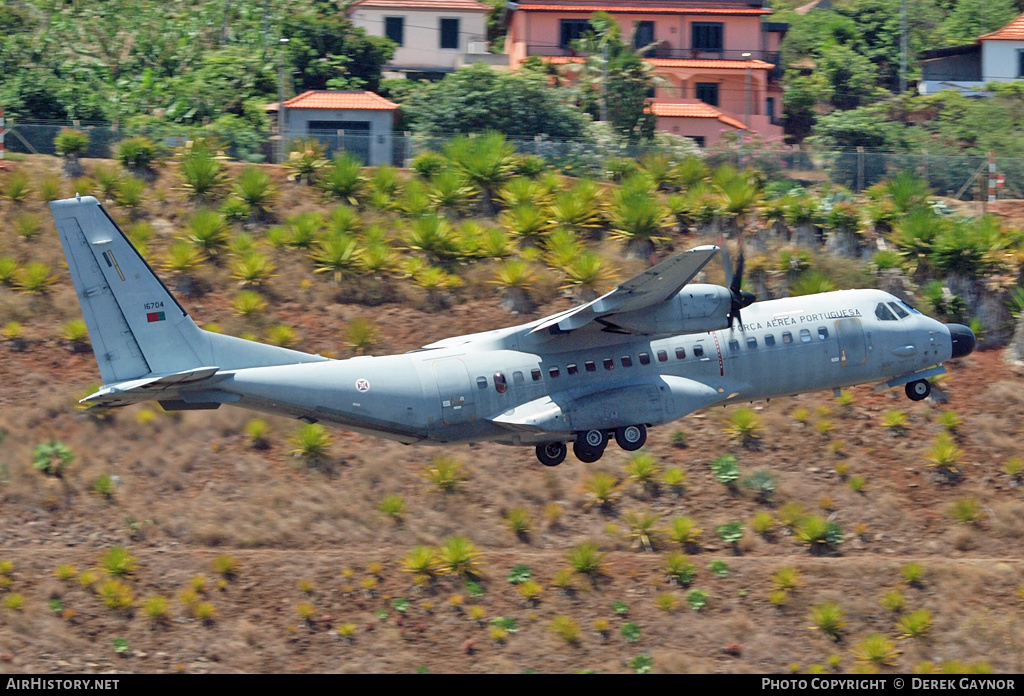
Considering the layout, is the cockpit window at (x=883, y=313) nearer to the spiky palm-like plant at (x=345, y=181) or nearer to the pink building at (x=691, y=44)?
the spiky palm-like plant at (x=345, y=181)

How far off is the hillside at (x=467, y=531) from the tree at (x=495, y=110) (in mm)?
16952

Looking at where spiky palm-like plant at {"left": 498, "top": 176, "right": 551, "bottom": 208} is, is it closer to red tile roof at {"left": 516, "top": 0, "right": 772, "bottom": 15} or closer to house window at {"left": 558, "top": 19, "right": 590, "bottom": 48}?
house window at {"left": 558, "top": 19, "right": 590, "bottom": 48}

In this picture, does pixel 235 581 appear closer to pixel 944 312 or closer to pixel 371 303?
pixel 371 303

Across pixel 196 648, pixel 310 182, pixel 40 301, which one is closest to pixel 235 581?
pixel 196 648

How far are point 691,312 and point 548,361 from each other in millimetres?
3366

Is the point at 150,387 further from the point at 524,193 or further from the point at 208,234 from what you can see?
the point at 524,193

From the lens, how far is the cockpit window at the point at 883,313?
28.9 meters

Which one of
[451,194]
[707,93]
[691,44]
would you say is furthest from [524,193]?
[691,44]

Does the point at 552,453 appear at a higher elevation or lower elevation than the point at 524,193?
lower

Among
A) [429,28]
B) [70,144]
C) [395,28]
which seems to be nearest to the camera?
[70,144]

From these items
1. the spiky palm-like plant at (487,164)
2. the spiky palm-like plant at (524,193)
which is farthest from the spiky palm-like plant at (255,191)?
the spiky palm-like plant at (524,193)

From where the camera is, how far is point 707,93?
218ft

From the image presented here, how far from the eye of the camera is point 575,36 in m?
66.7

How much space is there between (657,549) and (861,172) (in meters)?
21.1
